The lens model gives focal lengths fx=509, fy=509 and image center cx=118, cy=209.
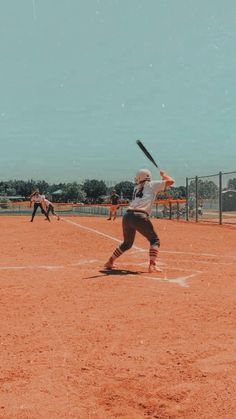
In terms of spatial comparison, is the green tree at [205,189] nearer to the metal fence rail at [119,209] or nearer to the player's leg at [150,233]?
the metal fence rail at [119,209]

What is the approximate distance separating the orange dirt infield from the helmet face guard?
5.32ft

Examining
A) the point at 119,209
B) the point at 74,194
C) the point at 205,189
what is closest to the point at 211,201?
the point at 205,189

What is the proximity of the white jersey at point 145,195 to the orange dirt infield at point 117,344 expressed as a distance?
1143mm

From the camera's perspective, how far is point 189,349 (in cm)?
442

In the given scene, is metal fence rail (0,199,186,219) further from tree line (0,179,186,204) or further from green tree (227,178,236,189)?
tree line (0,179,186,204)

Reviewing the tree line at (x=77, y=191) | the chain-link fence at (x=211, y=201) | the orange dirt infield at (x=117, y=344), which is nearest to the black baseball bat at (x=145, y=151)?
the orange dirt infield at (x=117, y=344)

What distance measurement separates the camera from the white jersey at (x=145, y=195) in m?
8.92

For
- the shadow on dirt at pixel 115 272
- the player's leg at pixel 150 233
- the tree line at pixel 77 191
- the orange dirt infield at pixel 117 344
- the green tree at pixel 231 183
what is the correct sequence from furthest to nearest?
the tree line at pixel 77 191, the green tree at pixel 231 183, the player's leg at pixel 150 233, the shadow on dirt at pixel 115 272, the orange dirt infield at pixel 117 344

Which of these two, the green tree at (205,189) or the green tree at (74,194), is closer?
the green tree at (205,189)

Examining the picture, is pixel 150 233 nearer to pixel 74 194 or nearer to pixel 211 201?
pixel 211 201

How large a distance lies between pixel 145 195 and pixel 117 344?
469 centimetres

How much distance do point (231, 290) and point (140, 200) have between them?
251 centimetres

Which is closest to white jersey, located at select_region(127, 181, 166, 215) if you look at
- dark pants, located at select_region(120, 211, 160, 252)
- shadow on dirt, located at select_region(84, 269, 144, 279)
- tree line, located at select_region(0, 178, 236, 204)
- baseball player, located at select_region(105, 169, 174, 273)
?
baseball player, located at select_region(105, 169, 174, 273)

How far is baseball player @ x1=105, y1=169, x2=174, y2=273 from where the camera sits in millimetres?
8844
